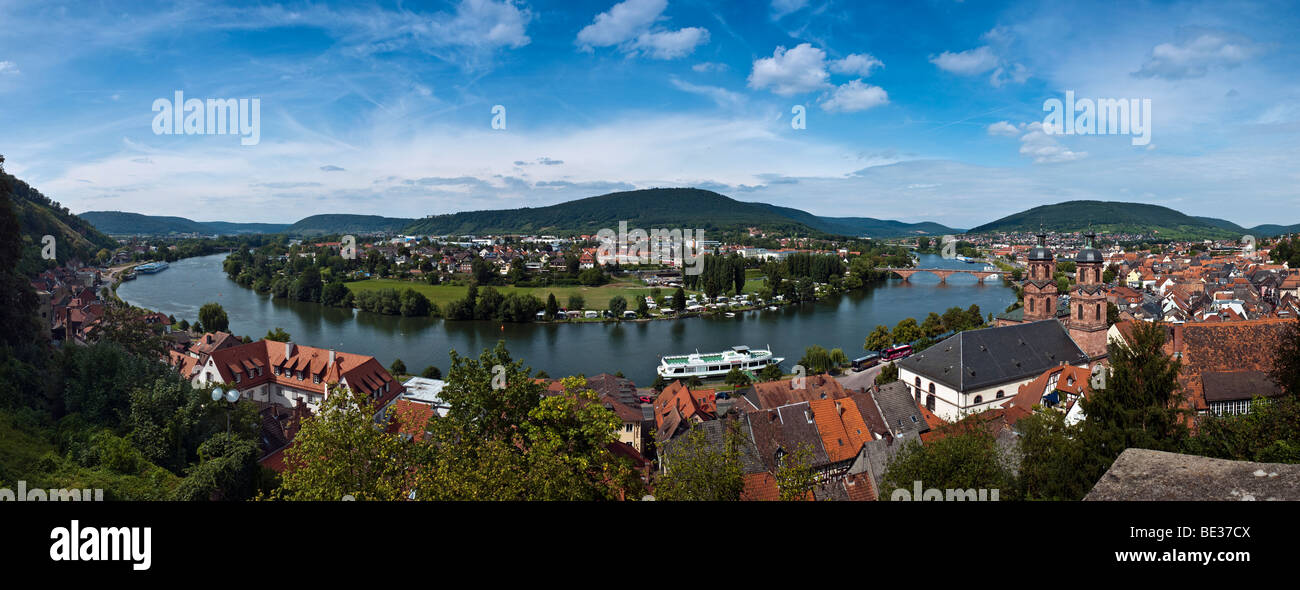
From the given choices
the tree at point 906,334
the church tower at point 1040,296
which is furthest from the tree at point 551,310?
the church tower at point 1040,296

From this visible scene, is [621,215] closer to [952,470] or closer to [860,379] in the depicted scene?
[860,379]

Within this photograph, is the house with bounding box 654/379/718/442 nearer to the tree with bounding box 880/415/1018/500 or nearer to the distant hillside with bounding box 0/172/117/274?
the tree with bounding box 880/415/1018/500

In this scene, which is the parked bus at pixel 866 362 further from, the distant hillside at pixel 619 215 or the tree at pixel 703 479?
the distant hillside at pixel 619 215

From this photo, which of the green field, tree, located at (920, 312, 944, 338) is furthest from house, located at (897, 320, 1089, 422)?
the green field

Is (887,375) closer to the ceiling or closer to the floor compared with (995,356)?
closer to the floor

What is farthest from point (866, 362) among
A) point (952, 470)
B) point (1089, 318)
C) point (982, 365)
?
point (952, 470)

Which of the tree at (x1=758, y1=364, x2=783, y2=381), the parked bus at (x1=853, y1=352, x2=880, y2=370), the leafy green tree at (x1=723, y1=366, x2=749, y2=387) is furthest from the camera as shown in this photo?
the parked bus at (x1=853, y1=352, x2=880, y2=370)
